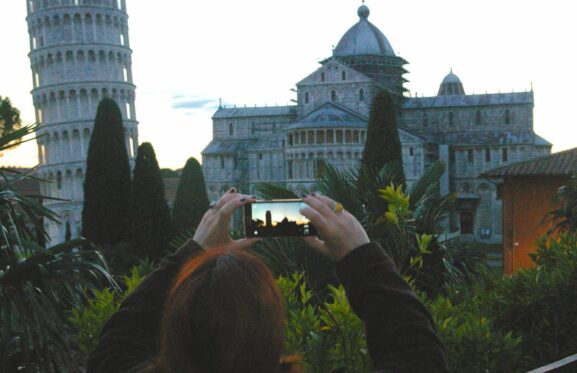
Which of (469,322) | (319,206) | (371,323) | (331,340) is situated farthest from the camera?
(469,322)

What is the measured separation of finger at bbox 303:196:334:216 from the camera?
5.83ft

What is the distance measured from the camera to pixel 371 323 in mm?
1663

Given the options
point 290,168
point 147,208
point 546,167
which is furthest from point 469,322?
point 290,168

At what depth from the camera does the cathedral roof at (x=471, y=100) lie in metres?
46.6

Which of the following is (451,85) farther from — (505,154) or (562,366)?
(562,366)

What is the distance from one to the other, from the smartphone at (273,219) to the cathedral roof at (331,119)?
130ft

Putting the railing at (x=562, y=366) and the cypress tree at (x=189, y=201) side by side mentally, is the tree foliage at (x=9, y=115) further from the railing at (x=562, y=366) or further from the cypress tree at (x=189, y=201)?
the railing at (x=562, y=366)

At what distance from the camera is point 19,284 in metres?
3.57

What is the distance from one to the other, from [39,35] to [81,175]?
9.47 meters

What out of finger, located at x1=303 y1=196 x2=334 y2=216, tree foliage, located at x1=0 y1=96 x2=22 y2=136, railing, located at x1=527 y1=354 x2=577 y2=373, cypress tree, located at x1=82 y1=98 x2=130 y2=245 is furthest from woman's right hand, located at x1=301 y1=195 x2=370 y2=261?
tree foliage, located at x1=0 y1=96 x2=22 y2=136

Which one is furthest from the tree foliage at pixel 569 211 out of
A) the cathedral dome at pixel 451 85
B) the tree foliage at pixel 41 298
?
the cathedral dome at pixel 451 85

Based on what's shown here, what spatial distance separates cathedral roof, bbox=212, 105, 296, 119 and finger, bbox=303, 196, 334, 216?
154 ft

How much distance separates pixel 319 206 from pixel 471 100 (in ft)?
159

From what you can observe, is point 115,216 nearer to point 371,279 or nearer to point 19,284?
point 19,284
